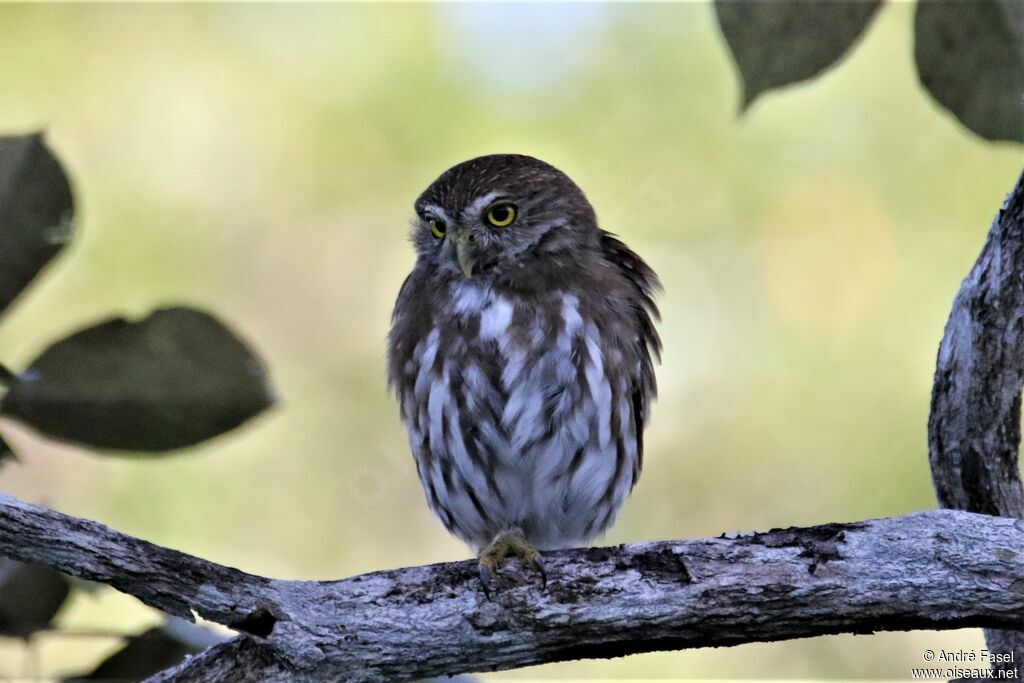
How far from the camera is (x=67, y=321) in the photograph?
5.72m

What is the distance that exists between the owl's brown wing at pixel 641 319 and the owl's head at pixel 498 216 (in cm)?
8

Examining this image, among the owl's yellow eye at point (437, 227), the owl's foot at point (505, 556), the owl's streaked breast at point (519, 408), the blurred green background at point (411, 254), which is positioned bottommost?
the owl's foot at point (505, 556)

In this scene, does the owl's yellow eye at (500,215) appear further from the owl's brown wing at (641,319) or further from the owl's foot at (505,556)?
the owl's foot at (505,556)

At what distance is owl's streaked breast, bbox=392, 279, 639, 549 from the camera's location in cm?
313

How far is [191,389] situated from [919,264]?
433cm

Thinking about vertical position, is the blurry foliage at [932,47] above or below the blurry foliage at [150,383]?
above

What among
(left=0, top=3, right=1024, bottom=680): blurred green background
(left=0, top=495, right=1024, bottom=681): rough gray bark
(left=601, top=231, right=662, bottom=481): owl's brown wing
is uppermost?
(left=0, top=3, right=1024, bottom=680): blurred green background

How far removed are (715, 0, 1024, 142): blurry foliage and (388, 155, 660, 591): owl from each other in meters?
1.07

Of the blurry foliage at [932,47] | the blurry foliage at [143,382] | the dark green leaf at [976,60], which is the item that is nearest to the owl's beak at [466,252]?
the blurry foliage at [143,382]

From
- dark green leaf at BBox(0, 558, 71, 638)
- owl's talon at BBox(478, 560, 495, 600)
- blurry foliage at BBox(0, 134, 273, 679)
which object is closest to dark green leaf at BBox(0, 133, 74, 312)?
blurry foliage at BBox(0, 134, 273, 679)

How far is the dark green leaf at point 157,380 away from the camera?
234 cm

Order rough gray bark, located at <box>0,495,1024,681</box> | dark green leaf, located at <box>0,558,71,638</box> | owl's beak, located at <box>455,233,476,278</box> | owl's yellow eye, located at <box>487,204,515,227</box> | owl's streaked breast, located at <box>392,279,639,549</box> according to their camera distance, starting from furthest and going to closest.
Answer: owl's yellow eye, located at <box>487,204,515,227</box> → owl's beak, located at <box>455,233,476,278</box> → owl's streaked breast, located at <box>392,279,639,549</box> → dark green leaf, located at <box>0,558,71,638</box> → rough gray bark, located at <box>0,495,1024,681</box>

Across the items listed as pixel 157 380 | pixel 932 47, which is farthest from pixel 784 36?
pixel 157 380

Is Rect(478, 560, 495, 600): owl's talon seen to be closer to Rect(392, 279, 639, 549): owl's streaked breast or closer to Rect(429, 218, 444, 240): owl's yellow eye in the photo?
Rect(392, 279, 639, 549): owl's streaked breast
